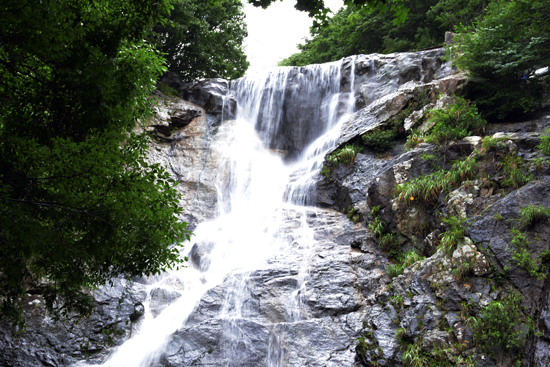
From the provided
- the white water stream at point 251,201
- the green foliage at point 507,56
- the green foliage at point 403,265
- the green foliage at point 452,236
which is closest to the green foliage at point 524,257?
the green foliage at point 452,236

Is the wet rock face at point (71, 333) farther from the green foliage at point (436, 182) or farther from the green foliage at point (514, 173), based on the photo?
the green foliage at point (514, 173)

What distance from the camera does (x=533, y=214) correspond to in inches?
267

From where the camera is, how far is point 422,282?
742cm

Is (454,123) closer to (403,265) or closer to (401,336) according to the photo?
(403,265)

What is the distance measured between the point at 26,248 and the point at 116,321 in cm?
492

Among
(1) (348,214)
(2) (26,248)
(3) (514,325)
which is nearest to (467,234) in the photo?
(3) (514,325)

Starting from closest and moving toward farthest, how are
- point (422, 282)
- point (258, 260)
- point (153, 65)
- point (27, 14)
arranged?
point (27, 14) < point (153, 65) < point (422, 282) < point (258, 260)

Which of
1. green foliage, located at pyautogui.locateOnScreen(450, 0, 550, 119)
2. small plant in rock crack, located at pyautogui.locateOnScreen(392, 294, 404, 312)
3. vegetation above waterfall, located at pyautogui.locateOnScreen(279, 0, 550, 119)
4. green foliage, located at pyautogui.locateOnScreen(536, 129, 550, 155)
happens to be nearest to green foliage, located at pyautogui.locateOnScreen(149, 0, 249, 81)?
vegetation above waterfall, located at pyautogui.locateOnScreen(279, 0, 550, 119)

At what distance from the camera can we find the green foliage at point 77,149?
170 inches

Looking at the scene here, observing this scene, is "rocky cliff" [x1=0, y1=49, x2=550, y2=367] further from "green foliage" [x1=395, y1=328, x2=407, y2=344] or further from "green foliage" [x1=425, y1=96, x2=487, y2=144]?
"green foliage" [x1=425, y1=96, x2=487, y2=144]

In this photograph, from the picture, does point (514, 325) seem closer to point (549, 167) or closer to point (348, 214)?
point (549, 167)

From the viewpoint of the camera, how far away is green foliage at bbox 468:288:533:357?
228 inches

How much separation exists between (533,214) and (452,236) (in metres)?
1.46

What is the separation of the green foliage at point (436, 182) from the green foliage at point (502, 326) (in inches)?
123
